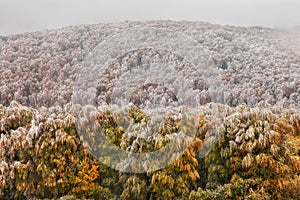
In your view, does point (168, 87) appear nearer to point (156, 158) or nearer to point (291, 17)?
point (156, 158)

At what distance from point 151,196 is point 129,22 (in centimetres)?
3380

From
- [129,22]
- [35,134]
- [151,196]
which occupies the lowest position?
[151,196]

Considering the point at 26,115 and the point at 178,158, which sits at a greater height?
the point at 26,115

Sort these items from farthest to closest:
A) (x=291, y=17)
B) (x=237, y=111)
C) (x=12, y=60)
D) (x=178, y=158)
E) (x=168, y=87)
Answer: (x=291, y=17)
(x=12, y=60)
(x=168, y=87)
(x=237, y=111)
(x=178, y=158)

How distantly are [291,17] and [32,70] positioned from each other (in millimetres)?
36780

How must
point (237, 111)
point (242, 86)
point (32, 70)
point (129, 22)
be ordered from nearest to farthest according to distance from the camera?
point (237, 111)
point (242, 86)
point (32, 70)
point (129, 22)

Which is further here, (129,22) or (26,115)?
(129,22)

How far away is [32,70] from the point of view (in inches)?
1109

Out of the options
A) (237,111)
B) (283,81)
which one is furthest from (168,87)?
(237,111)

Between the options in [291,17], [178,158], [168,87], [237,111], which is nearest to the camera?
[178,158]

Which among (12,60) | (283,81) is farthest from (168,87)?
(12,60)

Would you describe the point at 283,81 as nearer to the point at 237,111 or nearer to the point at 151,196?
the point at 237,111

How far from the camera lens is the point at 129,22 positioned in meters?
42.9

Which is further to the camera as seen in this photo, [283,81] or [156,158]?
[283,81]
